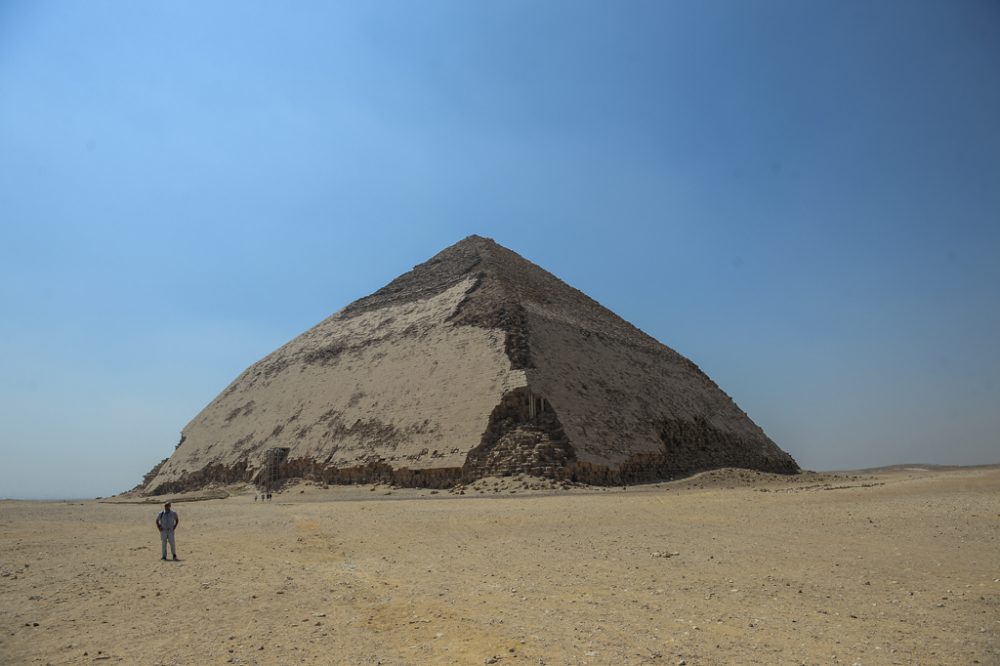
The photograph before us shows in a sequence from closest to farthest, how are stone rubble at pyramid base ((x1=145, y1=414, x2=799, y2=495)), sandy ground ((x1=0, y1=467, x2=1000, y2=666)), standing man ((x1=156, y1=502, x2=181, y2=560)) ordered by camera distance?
sandy ground ((x1=0, y1=467, x2=1000, y2=666)), standing man ((x1=156, y1=502, x2=181, y2=560)), stone rubble at pyramid base ((x1=145, y1=414, x2=799, y2=495))

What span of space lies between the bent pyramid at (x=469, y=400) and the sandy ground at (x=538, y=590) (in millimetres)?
9518

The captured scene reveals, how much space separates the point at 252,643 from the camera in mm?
5070

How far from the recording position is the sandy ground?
477 cm

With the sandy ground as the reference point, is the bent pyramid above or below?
above

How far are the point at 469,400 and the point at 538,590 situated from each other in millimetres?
17185

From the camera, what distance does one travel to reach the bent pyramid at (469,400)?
22.4 metres

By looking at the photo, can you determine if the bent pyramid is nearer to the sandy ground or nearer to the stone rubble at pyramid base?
the stone rubble at pyramid base

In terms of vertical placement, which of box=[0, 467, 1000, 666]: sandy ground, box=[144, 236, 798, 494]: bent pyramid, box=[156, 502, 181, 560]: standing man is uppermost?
box=[144, 236, 798, 494]: bent pyramid

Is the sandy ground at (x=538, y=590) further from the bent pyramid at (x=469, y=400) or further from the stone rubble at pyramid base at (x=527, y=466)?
the bent pyramid at (x=469, y=400)

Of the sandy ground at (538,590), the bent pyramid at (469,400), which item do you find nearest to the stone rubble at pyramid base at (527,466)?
the bent pyramid at (469,400)

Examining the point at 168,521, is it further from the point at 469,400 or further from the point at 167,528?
the point at 469,400

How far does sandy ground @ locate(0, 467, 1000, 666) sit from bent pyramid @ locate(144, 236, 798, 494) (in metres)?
9.52

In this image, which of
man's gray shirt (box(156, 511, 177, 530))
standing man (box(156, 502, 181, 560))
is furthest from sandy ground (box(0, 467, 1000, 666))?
man's gray shirt (box(156, 511, 177, 530))

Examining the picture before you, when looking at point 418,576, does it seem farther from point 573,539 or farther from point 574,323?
point 574,323
